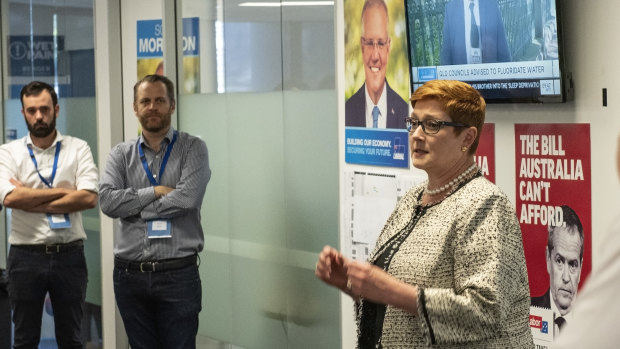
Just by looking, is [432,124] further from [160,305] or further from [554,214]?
[160,305]

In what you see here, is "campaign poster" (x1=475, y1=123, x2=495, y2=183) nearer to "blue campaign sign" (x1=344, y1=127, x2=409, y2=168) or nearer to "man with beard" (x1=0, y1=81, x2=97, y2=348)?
"blue campaign sign" (x1=344, y1=127, x2=409, y2=168)

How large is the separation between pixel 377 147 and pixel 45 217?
2246mm

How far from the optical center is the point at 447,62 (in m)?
4.07

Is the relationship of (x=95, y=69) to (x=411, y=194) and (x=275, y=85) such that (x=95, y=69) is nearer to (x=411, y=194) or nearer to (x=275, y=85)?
(x=275, y=85)

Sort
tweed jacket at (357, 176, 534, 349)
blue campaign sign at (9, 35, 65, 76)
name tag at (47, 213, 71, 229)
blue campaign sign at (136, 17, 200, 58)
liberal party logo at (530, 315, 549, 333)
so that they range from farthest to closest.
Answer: blue campaign sign at (9, 35, 65, 76) → blue campaign sign at (136, 17, 200, 58) → name tag at (47, 213, 71, 229) → liberal party logo at (530, 315, 549, 333) → tweed jacket at (357, 176, 534, 349)

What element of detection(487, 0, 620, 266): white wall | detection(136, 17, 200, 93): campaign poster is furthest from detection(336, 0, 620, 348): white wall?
detection(136, 17, 200, 93): campaign poster

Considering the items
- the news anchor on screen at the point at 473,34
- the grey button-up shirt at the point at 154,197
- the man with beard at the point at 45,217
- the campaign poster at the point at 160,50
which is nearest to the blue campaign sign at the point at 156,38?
the campaign poster at the point at 160,50

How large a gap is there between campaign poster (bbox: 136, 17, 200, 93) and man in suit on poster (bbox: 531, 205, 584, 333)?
325 centimetres

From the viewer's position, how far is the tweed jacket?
252 centimetres

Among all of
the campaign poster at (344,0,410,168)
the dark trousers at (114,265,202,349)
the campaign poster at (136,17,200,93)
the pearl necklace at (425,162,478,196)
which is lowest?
the dark trousers at (114,265,202,349)

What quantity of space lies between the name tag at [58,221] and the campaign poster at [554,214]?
3.00 m

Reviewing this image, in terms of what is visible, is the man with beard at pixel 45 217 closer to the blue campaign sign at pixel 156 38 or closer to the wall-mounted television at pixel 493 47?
the blue campaign sign at pixel 156 38

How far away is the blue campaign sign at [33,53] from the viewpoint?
7762 millimetres

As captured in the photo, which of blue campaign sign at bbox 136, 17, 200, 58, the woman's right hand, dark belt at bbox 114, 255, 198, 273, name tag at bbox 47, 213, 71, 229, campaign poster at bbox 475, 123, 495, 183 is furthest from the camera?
blue campaign sign at bbox 136, 17, 200, 58
